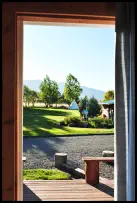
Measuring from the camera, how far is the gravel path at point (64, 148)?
3.07m

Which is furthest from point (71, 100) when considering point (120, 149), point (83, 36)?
point (120, 149)

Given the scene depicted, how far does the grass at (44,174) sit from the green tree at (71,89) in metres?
1.11

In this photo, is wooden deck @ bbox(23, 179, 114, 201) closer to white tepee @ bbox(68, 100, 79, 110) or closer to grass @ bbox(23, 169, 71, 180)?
grass @ bbox(23, 169, 71, 180)

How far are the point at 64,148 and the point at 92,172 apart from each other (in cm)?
58

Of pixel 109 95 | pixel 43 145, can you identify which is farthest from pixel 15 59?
pixel 43 145

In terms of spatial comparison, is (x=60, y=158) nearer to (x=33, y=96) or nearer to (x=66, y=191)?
(x=66, y=191)

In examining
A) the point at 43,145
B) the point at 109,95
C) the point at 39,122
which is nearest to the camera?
the point at 109,95

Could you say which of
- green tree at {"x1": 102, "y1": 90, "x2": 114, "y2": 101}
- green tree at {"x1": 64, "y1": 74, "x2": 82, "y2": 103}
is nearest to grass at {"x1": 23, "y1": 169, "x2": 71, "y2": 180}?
green tree at {"x1": 64, "y1": 74, "x2": 82, "y2": 103}

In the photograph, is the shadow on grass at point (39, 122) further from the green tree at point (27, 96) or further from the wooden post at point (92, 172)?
the wooden post at point (92, 172)

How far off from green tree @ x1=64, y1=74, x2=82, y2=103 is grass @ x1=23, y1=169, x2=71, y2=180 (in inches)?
43.6

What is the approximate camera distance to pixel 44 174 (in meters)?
3.37

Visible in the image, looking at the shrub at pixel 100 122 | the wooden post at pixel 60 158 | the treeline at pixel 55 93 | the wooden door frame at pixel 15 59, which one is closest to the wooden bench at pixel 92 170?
the wooden post at pixel 60 158

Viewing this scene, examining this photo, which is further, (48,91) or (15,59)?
(48,91)

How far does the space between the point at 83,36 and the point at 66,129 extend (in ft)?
3.47
